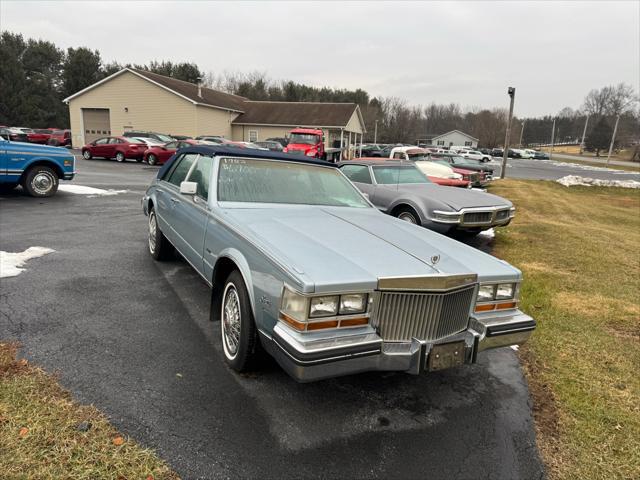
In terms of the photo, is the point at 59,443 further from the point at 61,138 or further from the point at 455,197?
the point at 61,138

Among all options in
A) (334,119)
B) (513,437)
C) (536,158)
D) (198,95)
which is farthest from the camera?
(536,158)

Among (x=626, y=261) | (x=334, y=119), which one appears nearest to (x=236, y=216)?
(x=626, y=261)

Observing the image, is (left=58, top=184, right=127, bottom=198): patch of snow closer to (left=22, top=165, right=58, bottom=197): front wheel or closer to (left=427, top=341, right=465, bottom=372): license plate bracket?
(left=22, top=165, right=58, bottom=197): front wheel

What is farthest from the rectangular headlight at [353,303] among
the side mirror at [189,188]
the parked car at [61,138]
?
the parked car at [61,138]

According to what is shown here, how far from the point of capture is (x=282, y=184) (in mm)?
4176

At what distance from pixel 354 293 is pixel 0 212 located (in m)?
8.83

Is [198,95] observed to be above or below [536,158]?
above

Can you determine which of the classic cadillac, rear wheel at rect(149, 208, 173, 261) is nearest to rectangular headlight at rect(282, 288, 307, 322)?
the classic cadillac

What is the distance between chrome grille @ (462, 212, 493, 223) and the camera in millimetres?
6809

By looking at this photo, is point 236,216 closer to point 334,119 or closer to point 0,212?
point 0,212

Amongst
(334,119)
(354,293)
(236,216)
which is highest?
(334,119)

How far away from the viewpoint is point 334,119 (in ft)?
135

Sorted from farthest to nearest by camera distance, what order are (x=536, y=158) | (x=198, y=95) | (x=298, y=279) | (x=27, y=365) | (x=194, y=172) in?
(x=536, y=158), (x=198, y=95), (x=194, y=172), (x=27, y=365), (x=298, y=279)

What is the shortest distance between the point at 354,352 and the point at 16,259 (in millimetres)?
5158
